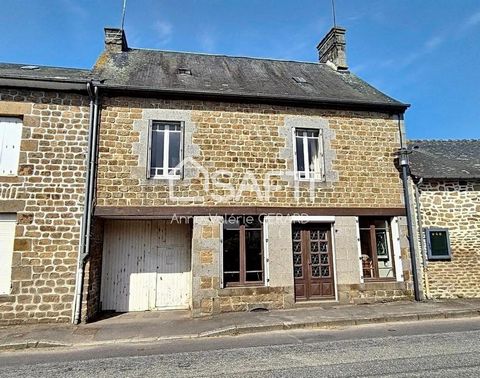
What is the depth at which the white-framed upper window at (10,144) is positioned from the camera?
724cm

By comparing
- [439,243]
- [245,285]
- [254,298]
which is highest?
[439,243]

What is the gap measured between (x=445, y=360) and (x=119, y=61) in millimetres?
10361

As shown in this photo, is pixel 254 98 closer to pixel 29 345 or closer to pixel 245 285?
pixel 245 285

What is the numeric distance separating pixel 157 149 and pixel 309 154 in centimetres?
400

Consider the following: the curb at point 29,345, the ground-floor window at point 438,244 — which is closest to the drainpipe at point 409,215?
the ground-floor window at point 438,244

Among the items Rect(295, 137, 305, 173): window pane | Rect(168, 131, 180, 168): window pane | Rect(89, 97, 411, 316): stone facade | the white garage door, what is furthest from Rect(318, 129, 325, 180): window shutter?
the white garage door

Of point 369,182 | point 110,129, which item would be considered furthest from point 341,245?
point 110,129

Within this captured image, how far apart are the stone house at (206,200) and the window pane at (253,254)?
0.11 ft

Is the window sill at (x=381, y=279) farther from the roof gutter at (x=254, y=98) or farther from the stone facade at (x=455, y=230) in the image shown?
the roof gutter at (x=254, y=98)

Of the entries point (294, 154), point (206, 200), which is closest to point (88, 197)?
point (206, 200)

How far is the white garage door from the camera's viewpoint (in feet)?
26.8

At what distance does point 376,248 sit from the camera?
342 inches

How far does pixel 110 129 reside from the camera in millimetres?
7832

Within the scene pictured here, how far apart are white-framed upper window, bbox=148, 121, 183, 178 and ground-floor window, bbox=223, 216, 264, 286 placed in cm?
185
